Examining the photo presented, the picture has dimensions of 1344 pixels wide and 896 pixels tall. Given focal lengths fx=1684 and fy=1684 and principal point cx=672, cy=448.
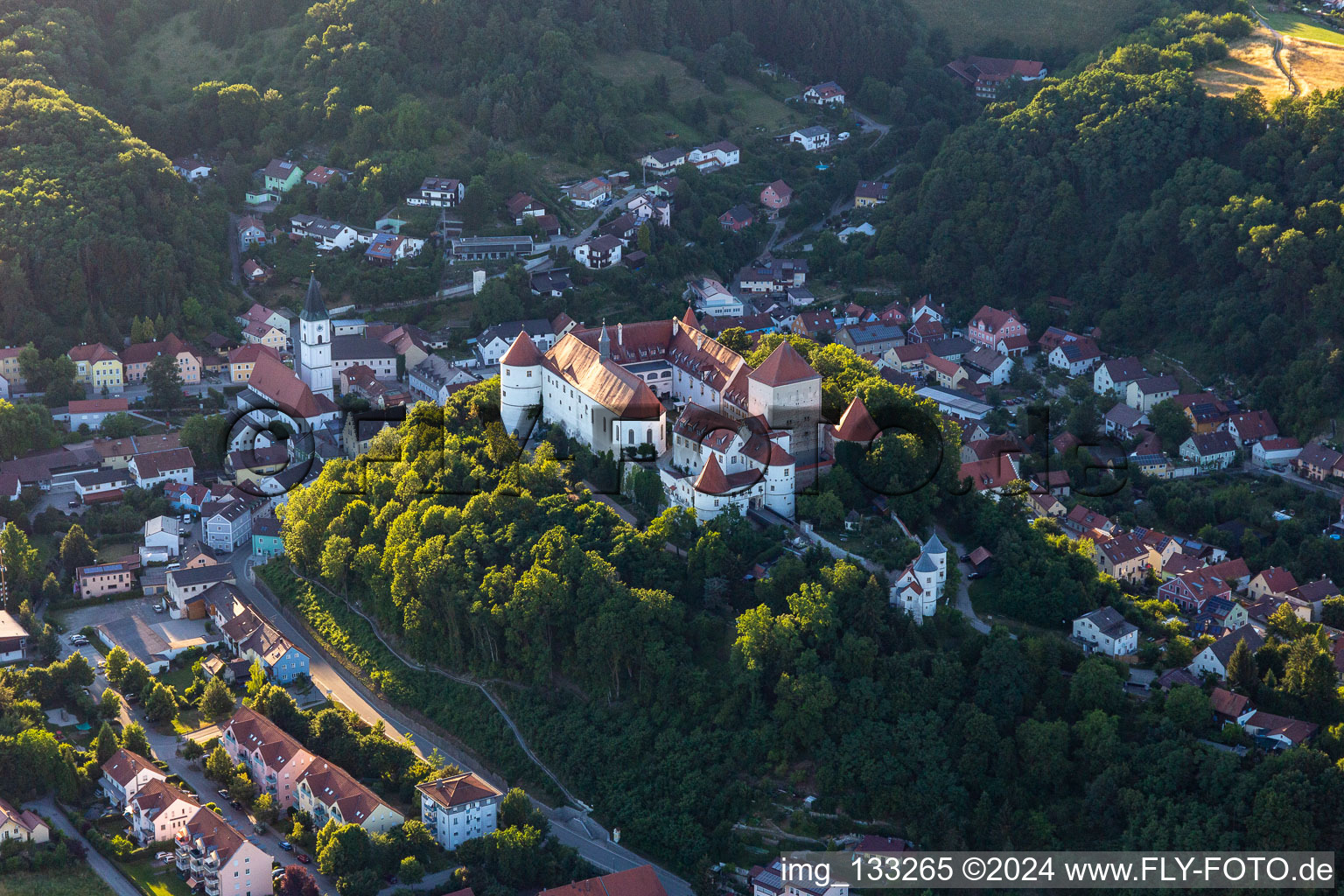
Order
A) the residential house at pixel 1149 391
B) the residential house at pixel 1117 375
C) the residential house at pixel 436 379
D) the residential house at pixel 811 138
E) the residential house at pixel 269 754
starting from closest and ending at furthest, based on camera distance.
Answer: the residential house at pixel 269 754 → the residential house at pixel 436 379 → the residential house at pixel 1149 391 → the residential house at pixel 1117 375 → the residential house at pixel 811 138

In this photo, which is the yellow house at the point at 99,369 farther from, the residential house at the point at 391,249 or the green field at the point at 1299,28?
the green field at the point at 1299,28

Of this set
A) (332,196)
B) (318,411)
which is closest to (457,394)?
(318,411)

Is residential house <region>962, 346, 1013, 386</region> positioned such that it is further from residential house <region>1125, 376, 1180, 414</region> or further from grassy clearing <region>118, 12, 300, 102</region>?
grassy clearing <region>118, 12, 300, 102</region>

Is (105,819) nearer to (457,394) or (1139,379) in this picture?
(457,394)

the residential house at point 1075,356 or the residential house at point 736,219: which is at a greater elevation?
the residential house at point 736,219

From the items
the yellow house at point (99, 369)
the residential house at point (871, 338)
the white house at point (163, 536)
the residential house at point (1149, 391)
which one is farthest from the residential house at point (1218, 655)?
the yellow house at point (99, 369)

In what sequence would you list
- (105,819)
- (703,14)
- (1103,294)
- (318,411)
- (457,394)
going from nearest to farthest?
(105,819), (457,394), (318,411), (1103,294), (703,14)

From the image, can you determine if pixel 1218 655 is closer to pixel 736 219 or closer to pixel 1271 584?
pixel 1271 584
